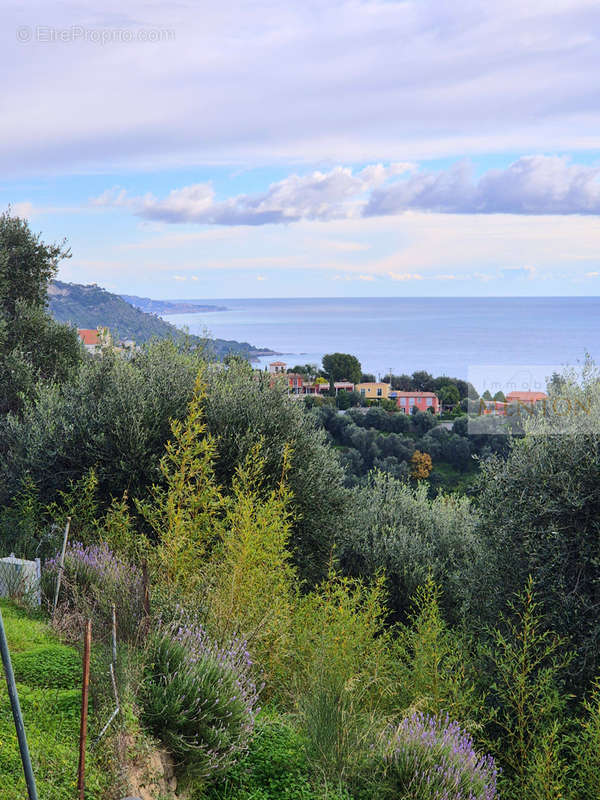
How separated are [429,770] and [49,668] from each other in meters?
2.33

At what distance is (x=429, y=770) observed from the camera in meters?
3.54

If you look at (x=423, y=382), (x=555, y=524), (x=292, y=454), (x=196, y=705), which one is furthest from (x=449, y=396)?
(x=196, y=705)

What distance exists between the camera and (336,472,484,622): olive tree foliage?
1005 centimetres

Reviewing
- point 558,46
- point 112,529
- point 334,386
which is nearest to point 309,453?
point 112,529

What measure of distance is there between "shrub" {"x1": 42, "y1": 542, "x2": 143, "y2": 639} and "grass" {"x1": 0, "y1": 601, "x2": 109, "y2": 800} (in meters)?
0.36

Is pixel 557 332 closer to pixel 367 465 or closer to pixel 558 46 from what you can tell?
pixel 367 465

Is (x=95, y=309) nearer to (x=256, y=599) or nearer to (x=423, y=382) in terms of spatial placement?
(x=423, y=382)

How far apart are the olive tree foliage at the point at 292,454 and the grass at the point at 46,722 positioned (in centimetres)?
420

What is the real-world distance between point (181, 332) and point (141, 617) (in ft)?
28.2

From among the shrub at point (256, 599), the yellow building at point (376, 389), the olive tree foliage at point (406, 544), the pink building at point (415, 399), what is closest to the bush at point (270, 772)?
the shrub at point (256, 599)

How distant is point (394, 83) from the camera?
36.6 ft

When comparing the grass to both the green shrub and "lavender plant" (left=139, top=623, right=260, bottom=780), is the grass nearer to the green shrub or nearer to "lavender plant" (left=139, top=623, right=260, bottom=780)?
the green shrub

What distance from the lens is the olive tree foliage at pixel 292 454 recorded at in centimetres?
873

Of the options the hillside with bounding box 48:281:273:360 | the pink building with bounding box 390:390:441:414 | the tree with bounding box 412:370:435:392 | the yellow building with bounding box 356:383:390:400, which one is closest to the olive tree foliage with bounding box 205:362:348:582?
the hillside with bounding box 48:281:273:360
